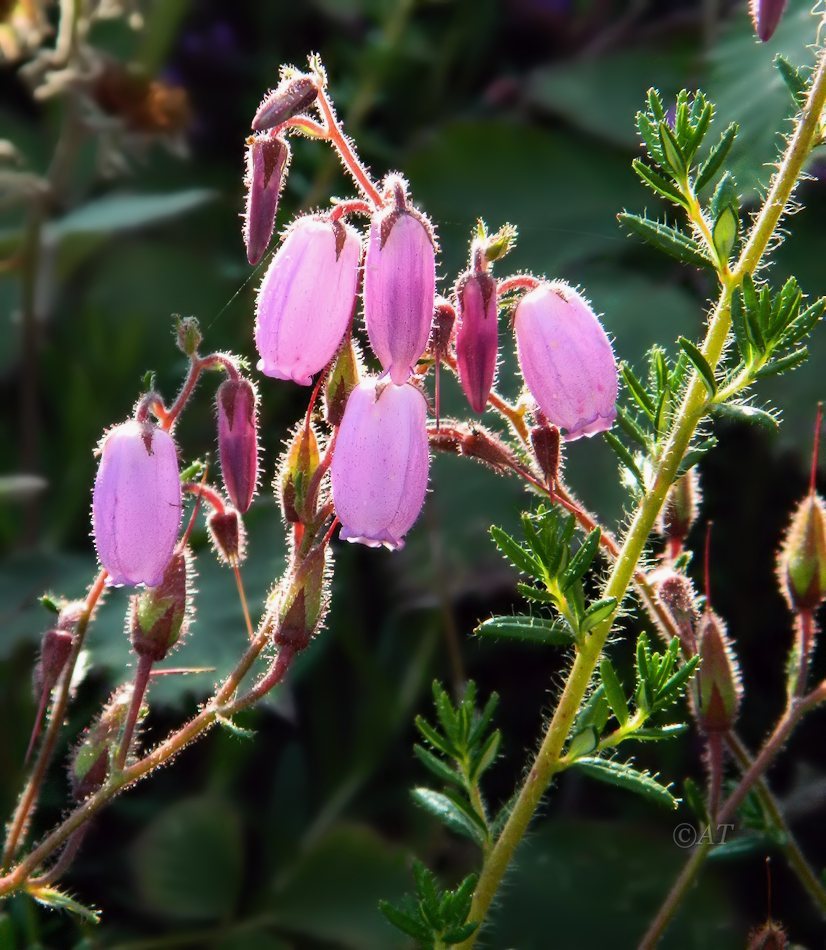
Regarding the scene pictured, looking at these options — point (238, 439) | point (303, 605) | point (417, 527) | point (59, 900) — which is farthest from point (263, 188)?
point (417, 527)

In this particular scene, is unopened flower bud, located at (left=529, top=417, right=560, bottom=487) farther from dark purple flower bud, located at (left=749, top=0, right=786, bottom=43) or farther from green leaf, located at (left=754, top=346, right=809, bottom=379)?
dark purple flower bud, located at (left=749, top=0, right=786, bottom=43)

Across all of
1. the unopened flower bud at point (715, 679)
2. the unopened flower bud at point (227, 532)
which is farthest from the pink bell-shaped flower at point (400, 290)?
the unopened flower bud at point (715, 679)

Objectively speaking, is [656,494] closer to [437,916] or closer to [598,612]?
[598,612]

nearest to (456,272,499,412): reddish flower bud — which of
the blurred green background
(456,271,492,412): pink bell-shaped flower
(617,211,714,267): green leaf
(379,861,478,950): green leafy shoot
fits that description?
(456,271,492,412): pink bell-shaped flower

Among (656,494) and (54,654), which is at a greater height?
(656,494)

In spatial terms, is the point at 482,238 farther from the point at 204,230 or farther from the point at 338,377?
the point at 204,230
